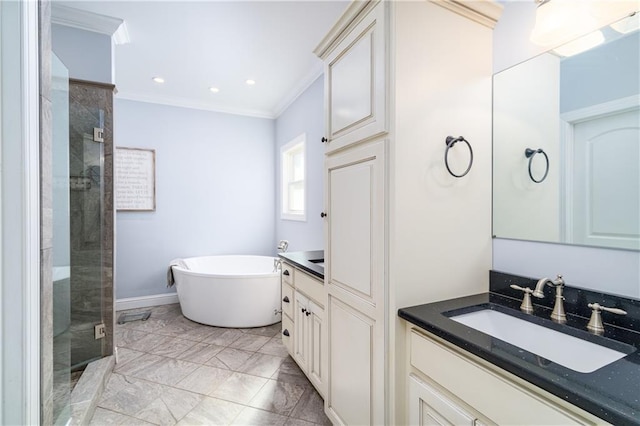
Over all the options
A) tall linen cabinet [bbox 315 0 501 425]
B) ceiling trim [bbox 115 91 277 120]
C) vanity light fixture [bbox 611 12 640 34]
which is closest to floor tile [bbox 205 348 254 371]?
tall linen cabinet [bbox 315 0 501 425]

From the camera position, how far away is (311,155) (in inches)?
126

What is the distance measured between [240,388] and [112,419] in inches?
29.2

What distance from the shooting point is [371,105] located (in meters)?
1.24

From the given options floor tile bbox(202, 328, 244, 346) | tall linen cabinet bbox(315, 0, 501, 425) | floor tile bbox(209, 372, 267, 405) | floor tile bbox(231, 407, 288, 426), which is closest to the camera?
tall linen cabinet bbox(315, 0, 501, 425)

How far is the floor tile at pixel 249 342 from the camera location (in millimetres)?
2615

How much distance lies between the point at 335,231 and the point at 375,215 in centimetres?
35

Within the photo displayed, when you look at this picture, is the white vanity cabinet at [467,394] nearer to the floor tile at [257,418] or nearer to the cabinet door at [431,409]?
the cabinet door at [431,409]

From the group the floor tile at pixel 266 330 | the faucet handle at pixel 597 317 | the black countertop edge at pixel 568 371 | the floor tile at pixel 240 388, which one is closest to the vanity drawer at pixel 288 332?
the floor tile at pixel 240 388

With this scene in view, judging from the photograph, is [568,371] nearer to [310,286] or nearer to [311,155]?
[310,286]

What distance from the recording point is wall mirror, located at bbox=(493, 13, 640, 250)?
106cm

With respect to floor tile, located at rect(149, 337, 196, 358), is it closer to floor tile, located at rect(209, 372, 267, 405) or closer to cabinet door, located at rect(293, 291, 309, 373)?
floor tile, located at rect(209, 372, 267, 405)

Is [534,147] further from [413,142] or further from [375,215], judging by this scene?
[375,215]

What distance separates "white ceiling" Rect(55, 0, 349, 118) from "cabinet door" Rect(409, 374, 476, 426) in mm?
2292

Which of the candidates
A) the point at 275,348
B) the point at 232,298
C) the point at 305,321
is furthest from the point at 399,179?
the point at 232,298
